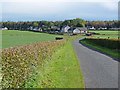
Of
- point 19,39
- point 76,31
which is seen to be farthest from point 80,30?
point 19,39

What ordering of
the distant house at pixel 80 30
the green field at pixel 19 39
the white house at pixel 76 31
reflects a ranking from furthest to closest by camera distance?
1. the white house at pixel 76 31
2. the distant house at pixel 80 30
3. the green field at pixel 19 39

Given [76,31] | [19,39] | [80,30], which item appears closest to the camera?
[19,39]

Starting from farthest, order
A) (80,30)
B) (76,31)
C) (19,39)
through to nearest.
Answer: (76,31), (80,30), (19,39)

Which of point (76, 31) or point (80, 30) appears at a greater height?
point (80, 30)

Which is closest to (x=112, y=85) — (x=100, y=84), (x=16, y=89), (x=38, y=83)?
(x=100, y=84)

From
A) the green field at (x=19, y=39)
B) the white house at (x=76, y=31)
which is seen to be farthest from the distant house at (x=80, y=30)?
the green field at (x=19, y=39)

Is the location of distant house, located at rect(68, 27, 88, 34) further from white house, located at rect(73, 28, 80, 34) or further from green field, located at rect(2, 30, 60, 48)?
green field, located at rect(2, 30, 60, 48)

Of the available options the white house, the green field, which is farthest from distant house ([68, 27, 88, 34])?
the green field

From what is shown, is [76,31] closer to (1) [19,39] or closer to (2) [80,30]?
(2) [80,30]

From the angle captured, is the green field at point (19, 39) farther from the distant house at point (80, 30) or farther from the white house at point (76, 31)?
the white house at point (76, 31)

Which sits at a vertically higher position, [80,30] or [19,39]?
[19,39]

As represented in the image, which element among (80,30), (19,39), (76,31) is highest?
(19,39)

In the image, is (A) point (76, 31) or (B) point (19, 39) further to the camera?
(A) point (76, 31)

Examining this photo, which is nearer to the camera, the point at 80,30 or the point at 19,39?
the point at 19,39
